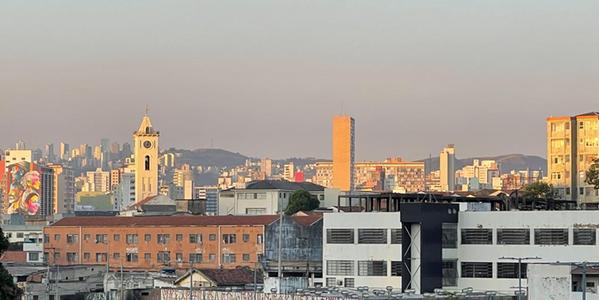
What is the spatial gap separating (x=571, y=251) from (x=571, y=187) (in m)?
78.5

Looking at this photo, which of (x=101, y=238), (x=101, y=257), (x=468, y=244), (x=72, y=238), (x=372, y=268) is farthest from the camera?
(x=72, y=238)

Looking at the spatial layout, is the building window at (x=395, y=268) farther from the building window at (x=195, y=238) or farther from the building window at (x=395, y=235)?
the building window at (x=195, y=238)

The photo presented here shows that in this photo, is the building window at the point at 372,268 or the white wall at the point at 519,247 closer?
the white wall at the point at 519,247

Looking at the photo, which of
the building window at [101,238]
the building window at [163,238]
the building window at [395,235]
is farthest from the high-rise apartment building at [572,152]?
the building window at [395,235]

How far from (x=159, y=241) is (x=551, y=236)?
50.9m

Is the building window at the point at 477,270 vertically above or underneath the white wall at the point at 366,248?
underneath

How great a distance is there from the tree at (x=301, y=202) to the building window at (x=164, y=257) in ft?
87.3

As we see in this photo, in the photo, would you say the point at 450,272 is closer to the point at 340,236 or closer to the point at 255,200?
the point at 340,236

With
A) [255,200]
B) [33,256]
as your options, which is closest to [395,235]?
[33,256]

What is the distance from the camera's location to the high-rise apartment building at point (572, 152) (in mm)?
151875

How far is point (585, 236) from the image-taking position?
76.8m

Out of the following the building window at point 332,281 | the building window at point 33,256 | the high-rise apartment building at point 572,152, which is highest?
the high-rise apartment building at point 572,152

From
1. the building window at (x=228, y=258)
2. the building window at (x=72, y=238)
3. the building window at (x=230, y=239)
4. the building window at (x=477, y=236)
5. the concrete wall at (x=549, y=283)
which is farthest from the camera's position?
the building window at (x=72, y=238)

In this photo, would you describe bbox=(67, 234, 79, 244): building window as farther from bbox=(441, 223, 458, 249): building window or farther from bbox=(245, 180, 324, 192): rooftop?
bbox=(441, 223, 458, 249): building window
